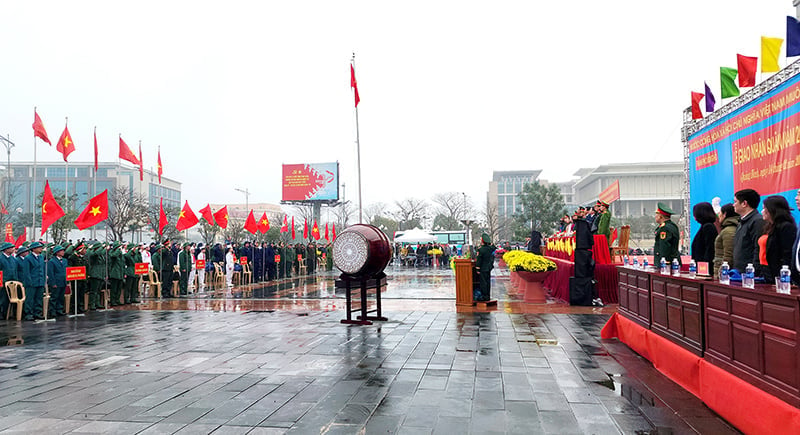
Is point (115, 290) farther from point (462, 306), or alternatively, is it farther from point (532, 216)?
point (532, 216)

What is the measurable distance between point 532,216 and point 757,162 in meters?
25.5

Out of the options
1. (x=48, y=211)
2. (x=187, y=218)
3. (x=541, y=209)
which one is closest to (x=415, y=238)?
(x=541, y=209)

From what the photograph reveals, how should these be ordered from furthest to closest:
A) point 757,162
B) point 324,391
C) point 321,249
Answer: point 321,249
point 757,162
point 324,391

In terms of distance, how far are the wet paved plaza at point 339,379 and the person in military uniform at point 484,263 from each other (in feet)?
4.87

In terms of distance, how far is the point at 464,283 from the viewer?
10.4 meters

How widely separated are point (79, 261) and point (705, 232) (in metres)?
12.7

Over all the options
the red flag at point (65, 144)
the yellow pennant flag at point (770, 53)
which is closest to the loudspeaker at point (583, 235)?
the yellow pennant flag at point (770, 53)

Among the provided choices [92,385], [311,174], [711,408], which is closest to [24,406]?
[92,385]

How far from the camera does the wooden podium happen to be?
10.4m

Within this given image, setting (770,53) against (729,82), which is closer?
(770,53)

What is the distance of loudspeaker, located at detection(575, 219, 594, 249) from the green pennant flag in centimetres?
677

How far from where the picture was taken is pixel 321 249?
30.8m

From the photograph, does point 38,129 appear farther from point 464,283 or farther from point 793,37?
point 793,37

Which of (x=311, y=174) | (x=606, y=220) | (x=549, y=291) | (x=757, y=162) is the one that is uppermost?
(x=311, y=174)
